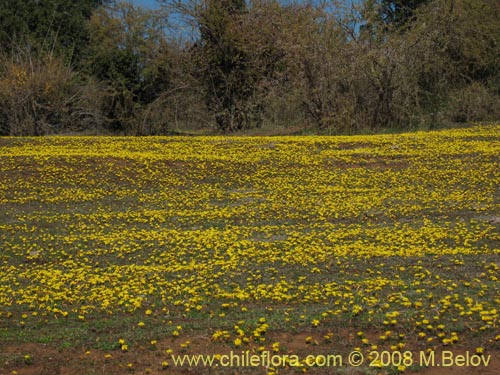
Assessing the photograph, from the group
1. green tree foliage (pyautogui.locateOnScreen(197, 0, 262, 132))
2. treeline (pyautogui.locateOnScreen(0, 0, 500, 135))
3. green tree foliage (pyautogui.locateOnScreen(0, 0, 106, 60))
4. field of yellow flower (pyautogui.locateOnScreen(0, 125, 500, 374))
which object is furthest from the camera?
green tree foliage (pyautogui.locateOnScreen(0, 0, 106, 60))

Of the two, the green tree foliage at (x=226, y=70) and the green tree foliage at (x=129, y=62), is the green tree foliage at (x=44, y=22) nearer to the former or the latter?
the green tree foliage at (x=129, y=62)

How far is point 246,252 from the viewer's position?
1030 centimetres

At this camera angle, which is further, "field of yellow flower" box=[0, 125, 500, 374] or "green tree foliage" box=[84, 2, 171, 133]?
"green tree foliage" box=[84, 2, 171, 133]

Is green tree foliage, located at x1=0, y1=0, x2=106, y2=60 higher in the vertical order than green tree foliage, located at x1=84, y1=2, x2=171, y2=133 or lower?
higher

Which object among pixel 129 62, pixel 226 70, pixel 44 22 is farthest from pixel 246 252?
pixel 44 22

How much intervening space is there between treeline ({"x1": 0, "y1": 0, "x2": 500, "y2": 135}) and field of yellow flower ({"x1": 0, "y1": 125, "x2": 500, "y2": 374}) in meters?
5.69

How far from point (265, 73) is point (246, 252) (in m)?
20.5

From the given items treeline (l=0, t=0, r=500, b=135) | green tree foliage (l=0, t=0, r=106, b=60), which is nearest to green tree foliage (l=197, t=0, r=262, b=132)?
treeline (l=0, t=0, r=500, b=135)

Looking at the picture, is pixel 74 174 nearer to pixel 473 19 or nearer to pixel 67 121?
pixel 67 121

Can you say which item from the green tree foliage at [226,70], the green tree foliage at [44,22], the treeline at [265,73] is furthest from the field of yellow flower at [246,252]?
the green tree foliage at [44,22]

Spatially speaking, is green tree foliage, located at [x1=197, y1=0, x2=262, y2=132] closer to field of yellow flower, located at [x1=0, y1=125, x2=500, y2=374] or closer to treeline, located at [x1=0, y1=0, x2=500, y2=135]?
treeline, located at [x1=0, y1=0, x2=500, y2=135]

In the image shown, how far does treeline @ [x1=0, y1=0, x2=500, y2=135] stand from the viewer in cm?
2567

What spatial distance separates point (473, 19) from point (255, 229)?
20.1 metres

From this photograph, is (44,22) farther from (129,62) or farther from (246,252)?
(246,252)
